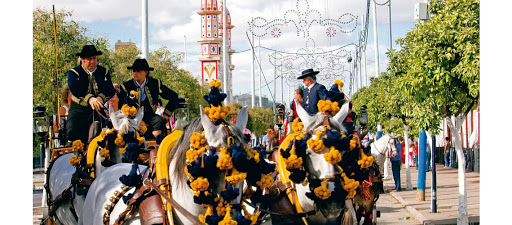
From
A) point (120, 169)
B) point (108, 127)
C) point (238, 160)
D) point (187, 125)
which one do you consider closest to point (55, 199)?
point (108, 127)

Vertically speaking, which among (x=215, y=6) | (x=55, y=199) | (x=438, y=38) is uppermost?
(x=215, y=6)

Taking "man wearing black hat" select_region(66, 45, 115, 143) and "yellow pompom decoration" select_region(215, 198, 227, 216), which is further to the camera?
"man wearing black hat" select_region(66, 45, 115, 143)

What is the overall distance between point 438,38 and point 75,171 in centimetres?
674

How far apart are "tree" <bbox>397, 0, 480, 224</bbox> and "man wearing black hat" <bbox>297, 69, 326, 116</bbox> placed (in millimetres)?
2942

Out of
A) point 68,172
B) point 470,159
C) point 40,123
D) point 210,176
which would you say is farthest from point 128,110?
point 470,159

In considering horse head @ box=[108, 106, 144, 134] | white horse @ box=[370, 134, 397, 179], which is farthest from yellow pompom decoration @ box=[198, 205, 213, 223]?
white horse @ box=[370, 134, 397, 179]

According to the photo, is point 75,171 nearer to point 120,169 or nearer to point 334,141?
point 120,169

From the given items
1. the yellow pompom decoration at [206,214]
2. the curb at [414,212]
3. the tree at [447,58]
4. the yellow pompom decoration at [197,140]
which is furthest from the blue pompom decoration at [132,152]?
the curb at [414,212]

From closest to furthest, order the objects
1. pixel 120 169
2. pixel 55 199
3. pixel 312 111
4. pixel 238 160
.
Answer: pixel 238 160 → pixel 120 169 → pixel 55 199 → pixel 312 111

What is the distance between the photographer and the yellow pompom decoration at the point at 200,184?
201 inches

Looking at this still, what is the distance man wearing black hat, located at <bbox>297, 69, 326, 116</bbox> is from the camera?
372 inches

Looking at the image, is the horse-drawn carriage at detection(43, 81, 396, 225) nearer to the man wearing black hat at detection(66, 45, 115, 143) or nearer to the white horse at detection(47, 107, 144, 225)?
the white horse at detection(47, 107, 144, 225)

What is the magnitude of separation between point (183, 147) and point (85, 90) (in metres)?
3.56

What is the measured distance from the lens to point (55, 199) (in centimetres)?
860
